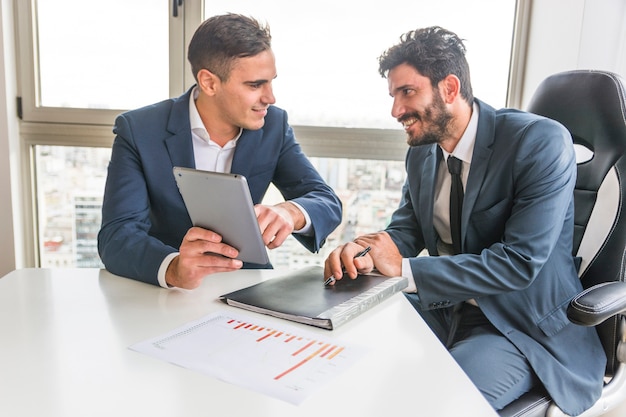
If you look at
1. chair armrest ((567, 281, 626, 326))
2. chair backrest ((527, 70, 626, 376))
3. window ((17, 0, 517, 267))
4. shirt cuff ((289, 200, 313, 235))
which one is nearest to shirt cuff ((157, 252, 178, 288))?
shirt cuff ((289, 200, 313, 235))

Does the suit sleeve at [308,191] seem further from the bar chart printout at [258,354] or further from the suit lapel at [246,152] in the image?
the bar chart printout at [258,354]

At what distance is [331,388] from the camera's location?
655mm

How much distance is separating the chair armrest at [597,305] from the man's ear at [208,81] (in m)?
1.12

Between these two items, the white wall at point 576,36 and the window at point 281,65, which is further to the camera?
the window at point 281,65

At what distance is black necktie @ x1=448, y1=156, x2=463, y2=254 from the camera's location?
135cm

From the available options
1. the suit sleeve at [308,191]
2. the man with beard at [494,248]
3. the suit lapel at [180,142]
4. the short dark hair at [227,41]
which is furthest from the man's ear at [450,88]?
the suit lapel at [180,142]

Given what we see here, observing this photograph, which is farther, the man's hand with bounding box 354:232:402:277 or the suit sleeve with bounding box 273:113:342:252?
the suit sleeve with bounding box 273:113:342:252

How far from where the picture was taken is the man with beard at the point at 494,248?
110 centimetres

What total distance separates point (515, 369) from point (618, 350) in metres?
0.30

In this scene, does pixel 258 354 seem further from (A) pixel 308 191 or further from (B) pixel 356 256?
(A) pixel 308 191

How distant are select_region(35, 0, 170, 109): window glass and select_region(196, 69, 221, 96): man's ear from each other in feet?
2.35

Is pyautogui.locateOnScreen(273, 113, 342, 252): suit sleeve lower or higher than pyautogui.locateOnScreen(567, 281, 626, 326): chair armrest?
higher

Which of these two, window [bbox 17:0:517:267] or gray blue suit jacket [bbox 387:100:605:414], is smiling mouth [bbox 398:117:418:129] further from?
window [bbox 17:0:517:267]

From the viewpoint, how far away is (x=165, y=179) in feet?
4.48
